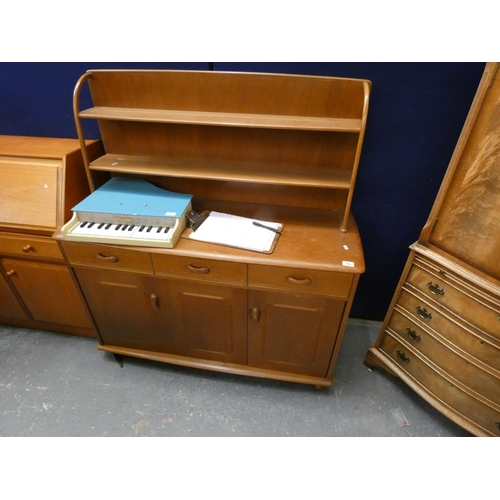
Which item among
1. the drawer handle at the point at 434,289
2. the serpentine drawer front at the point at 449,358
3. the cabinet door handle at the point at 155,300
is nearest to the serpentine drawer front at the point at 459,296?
the drawer handle at the point at 434,289

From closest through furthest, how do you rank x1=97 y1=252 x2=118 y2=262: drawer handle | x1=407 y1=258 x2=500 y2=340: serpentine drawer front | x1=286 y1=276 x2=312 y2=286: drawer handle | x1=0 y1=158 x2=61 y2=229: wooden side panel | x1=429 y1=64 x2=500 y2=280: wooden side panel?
1. x1=429 y1=64 x2=500 y2=280: wooden side panel
2. x1=407 y1=258 x2=500 y2=340: serpentine drawer front
3. x1=286 y1=276 x2=312 y2=286: drawer handle
4. x1=97 y1=252 x2=118 y2=262: drawer handle
5. x1=0 y1=158 x2=61 y2=229: wooden side panel

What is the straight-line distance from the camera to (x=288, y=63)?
1.33 m

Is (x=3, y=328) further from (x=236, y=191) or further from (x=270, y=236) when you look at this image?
(x=270, y=236)

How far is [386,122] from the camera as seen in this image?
1.40m

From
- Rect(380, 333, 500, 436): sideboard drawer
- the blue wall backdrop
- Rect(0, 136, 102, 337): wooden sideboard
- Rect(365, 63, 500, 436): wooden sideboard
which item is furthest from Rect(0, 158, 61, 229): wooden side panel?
Rect(380, 333, 500, 436): sideboard drawer

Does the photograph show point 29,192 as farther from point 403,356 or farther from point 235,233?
point 403,356

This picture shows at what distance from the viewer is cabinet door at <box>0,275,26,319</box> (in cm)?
174

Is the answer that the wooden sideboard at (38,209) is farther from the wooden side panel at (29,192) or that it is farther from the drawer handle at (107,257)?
the drawer handle at (107,257)

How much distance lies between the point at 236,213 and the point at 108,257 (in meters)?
0.66

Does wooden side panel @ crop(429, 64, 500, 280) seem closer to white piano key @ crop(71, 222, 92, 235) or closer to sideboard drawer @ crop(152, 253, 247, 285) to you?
sideboard drawer @ crop(152, 253, 247, 285)

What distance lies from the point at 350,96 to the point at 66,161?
1.41 meters

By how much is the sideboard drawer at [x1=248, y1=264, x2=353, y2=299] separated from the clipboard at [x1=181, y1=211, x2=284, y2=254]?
0.09 m

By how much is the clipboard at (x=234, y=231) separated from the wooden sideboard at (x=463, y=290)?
2.16 ft

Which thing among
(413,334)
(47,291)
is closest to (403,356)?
(413,334)
